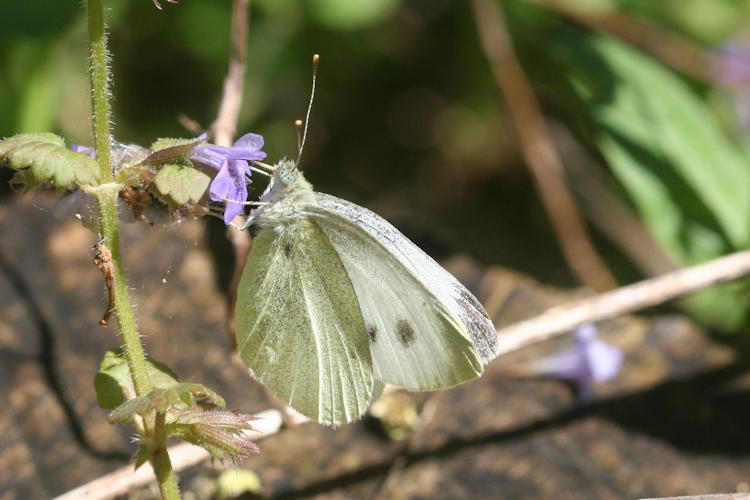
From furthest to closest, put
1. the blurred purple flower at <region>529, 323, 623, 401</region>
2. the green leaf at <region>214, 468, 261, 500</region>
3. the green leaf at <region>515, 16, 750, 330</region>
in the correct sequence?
the green leaf at <region>515, 16, 750, 330</region>
the blurred purple flower at <region>529, 323, 623, 401</region>
the green leaf at <region>214, 468, 261, 500</region>

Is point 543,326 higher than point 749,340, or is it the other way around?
point 543,326

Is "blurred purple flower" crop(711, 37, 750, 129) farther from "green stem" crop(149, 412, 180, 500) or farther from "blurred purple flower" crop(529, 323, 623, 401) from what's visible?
"green stem" crop(149, 412, 180, 500)

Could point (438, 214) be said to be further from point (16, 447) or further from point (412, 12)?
point (16, 447)

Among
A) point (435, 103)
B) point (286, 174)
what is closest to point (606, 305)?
point (286, 174)

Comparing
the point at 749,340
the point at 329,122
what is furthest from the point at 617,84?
the point at 329,122

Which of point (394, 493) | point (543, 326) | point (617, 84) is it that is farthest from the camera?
point (617, 84)

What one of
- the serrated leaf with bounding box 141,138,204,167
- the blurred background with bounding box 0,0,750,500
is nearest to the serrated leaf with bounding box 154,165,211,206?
the serrated leaf with bounding box 141,138,204,167
